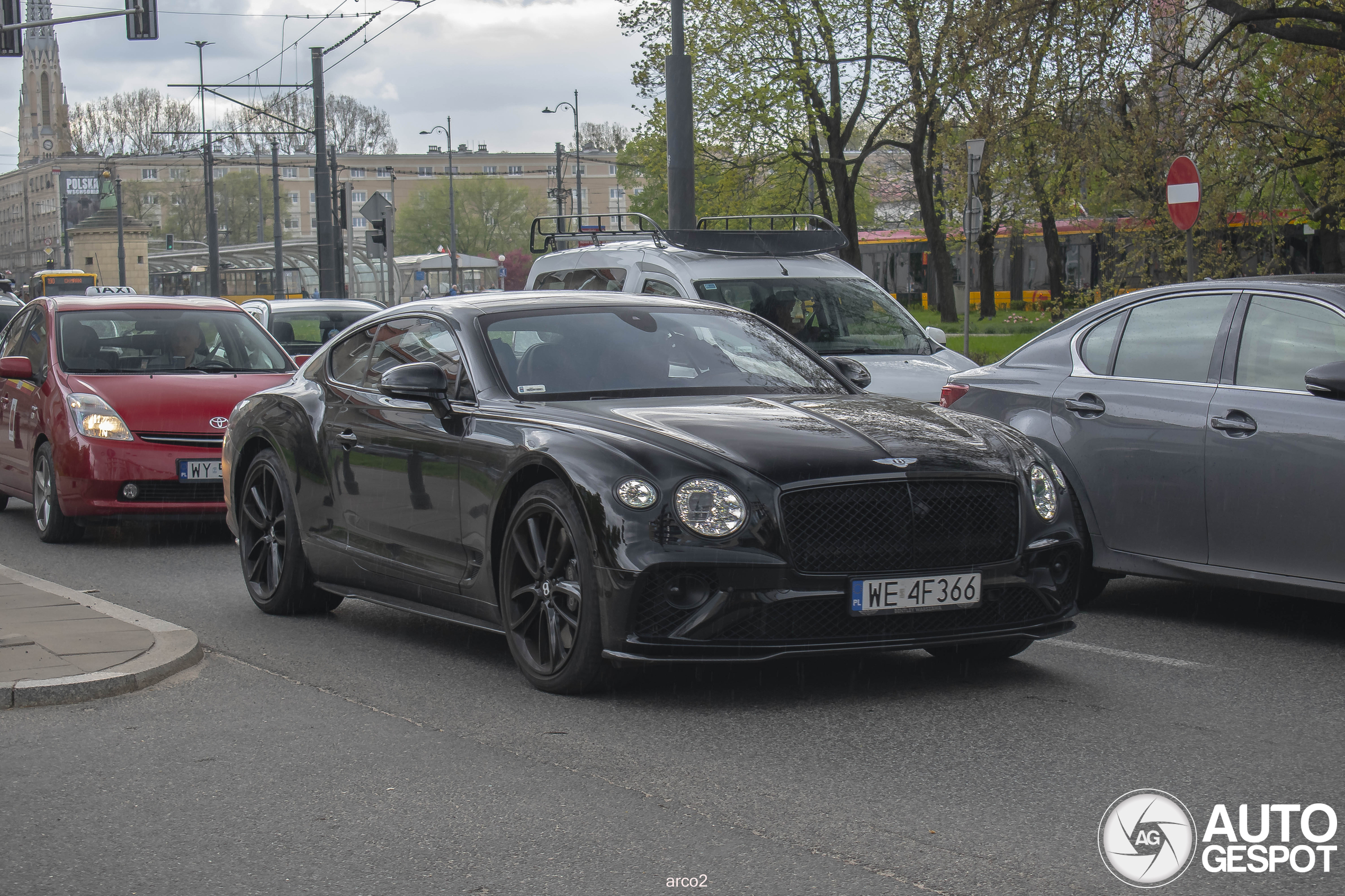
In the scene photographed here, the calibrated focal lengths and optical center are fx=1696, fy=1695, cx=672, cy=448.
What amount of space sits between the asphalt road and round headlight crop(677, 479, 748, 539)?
25.2 inches

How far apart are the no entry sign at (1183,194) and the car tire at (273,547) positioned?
8915 mm

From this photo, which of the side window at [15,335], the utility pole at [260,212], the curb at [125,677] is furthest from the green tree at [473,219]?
the curb at [125,677]

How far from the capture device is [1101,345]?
792 cm

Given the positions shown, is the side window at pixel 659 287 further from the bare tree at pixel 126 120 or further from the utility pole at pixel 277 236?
the bare tree at pixel 126 120

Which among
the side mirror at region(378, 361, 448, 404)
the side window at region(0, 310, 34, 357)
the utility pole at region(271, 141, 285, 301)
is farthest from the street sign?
the utility pole at region(271, 141, 285, 301)

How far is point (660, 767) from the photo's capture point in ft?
16.3

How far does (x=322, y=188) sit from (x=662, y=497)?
26330 millimetres

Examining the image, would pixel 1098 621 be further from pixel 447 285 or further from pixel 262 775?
pixel 447 285

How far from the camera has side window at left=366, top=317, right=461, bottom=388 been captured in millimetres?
7031

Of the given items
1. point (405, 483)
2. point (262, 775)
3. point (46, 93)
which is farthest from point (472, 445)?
point (46, 93)

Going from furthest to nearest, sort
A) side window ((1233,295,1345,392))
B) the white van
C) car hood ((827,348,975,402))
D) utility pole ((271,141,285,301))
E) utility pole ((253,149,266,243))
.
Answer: utility pole ((253,149,266,243)) < utility pole ((271,141,285,301)) < the white van < car hood ((827,348,975,402)) < side window ((1233,295,1345,392))

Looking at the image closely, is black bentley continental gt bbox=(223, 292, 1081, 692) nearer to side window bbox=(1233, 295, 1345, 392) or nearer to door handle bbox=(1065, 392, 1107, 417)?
door handle bbox=(1065, 392, 1107, 417)

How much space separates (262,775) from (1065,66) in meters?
15.7

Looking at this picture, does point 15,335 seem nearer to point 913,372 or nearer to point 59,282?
point 913,372
